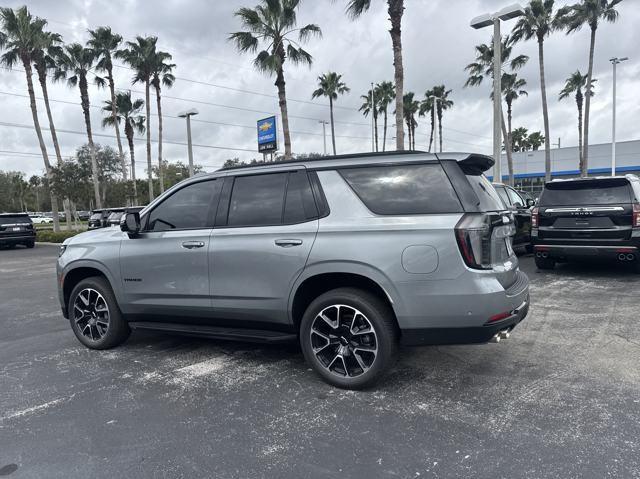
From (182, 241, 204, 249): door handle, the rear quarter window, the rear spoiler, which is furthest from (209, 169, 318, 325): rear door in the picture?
the rear spoiler

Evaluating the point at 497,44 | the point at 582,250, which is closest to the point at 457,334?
the point at 582,250

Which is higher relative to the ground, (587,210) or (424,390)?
(587,210)

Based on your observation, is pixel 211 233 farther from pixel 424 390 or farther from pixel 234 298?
pixel 424 390

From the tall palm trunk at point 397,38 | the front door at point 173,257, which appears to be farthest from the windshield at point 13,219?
the front door at point 173,257

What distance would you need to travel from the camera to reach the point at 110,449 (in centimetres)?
294

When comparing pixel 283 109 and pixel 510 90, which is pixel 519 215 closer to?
pixel 283 109

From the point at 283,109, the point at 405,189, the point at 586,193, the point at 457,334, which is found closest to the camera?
the point at 457,334

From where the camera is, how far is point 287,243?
3789 mm

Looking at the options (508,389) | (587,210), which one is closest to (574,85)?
(587,210)

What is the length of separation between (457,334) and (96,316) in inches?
151

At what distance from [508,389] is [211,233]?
287 cm

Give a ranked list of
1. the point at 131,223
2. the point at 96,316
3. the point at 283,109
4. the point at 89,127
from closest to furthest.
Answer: the point at 131,223, the point at 96,316, the point at 283,109, the point at 89,127

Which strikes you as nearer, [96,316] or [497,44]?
[96,316]

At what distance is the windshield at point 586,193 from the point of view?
7.62m
